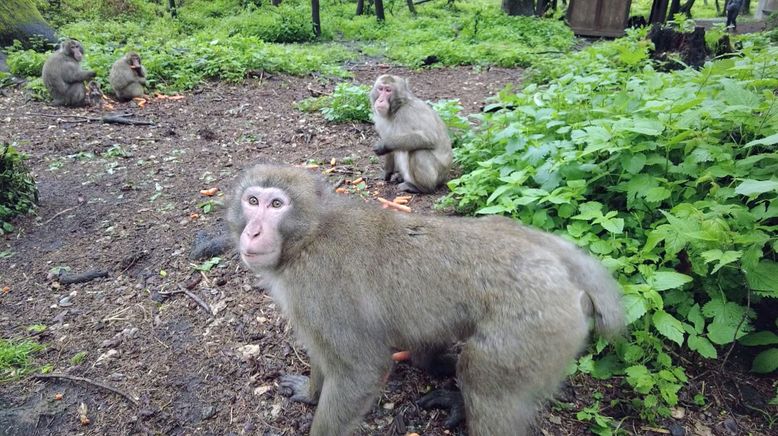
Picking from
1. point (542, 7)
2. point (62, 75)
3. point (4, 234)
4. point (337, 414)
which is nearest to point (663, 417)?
point (337, 414)

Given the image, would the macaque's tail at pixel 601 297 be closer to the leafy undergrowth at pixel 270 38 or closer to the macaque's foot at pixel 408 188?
the macaque's foot at pixel 408 188

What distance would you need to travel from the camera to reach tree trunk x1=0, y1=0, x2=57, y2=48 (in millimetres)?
12398

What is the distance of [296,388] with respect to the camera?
3.26 metres

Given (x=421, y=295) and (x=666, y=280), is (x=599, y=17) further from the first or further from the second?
(x=421, y=295)

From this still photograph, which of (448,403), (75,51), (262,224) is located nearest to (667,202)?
(448,403)

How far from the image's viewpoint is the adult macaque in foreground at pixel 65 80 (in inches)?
359

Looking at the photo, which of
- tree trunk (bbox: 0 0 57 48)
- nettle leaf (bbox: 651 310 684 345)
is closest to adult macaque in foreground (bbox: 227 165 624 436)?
nettle leaf (bbox: 651 310 684 345)

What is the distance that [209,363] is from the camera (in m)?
3.51

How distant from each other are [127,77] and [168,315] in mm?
7283

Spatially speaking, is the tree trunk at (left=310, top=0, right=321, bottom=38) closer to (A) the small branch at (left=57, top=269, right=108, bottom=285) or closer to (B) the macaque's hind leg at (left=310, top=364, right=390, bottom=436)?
(A) the small branch at (left=57, top=269, right=108, bottom=285)

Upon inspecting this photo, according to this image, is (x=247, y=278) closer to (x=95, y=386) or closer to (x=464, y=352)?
(x=95, y=386)

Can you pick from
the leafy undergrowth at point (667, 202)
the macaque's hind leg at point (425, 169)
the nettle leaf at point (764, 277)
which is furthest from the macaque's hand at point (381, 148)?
the nettle leaf at point (764, 277)

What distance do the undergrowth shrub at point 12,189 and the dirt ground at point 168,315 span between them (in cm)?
16

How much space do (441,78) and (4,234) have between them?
9.09 metres
